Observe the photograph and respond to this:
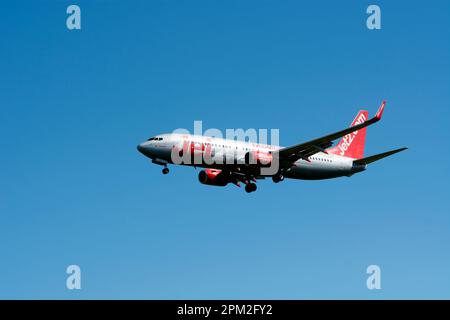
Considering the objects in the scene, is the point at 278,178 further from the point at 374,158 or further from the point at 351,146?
the point at 351,146

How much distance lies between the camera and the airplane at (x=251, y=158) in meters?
62.9

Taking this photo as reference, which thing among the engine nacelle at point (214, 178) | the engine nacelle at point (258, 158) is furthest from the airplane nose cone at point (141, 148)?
the engine nacelle at point (214, 178)

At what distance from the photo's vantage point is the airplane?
62938 millimetres

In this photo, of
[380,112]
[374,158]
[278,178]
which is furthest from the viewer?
[374,158]

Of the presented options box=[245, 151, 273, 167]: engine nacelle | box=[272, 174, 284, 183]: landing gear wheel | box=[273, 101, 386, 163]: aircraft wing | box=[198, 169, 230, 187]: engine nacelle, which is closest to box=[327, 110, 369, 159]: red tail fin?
box=[273, 101, 386, 163]: aircraft wing

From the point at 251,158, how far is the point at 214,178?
699cm

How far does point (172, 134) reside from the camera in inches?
2509

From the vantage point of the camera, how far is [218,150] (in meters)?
64.6

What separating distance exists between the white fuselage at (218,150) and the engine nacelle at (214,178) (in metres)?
4.84

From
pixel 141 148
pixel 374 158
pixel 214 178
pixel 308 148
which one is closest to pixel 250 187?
pixel 214 178
